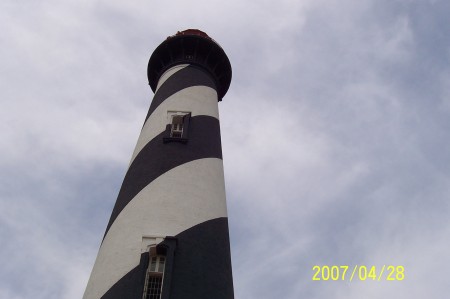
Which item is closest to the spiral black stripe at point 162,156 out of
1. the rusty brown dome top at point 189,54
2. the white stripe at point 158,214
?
the white stripe at point 158,214

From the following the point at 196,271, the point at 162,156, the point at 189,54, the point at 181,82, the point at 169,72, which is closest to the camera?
the point at 196,271

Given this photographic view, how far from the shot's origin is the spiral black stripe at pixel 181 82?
46.0ft

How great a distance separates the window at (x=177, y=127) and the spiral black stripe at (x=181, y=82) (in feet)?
3.76

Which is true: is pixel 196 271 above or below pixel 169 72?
below

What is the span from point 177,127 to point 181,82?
2.13 meters

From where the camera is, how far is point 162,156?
38.0ft

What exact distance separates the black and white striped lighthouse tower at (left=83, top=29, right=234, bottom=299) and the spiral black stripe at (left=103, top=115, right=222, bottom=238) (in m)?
0.02

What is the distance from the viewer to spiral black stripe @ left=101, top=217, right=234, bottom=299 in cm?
894

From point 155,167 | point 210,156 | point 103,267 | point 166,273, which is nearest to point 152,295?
point 166,273

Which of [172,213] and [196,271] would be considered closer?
[196,271]

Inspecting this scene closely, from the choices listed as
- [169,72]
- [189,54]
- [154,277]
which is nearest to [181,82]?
[169,72]

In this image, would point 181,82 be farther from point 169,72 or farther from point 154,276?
point 154,276

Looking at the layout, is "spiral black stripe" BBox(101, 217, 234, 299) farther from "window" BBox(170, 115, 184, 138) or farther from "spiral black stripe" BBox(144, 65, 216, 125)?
"spiral black stripe" BBox(144, 65, 216, 125)

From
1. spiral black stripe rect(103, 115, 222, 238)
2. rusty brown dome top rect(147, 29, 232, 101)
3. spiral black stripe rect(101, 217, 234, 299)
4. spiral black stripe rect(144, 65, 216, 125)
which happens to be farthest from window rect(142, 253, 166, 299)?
rusty brown dome top rect(147, 29, 232, 101)
